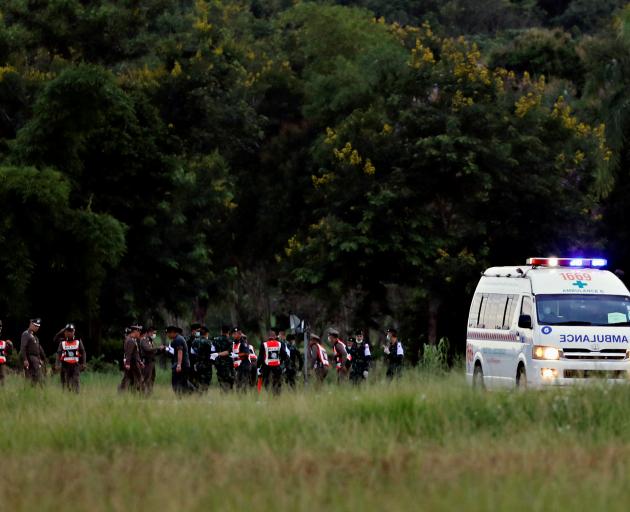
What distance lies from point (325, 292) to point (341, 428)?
34.1 meters

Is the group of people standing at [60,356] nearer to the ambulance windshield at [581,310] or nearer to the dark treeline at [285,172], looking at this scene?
the ambulance windshield at [581,310]

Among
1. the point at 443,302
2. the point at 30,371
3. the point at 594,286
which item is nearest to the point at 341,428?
the point at 594,286

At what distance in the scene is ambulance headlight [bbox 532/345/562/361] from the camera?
2570cm

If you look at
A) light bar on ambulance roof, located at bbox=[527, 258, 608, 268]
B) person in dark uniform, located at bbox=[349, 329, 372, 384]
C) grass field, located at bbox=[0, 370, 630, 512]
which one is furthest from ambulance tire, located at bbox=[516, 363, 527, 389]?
person in dark uniform, located at bbox=[349, 329, 372, 384]

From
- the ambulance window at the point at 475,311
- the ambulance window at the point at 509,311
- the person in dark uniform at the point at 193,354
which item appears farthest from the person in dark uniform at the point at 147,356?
the ambulance window at the point at 509,311

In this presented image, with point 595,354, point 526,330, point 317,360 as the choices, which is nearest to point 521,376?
point 526,330

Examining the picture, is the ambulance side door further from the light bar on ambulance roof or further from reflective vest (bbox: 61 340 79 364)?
reflective vest (bbox: 61 340 79 364)

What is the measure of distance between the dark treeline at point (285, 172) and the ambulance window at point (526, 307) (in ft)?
73.8

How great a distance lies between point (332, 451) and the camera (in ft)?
52.6

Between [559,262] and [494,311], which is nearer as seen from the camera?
[559,262]

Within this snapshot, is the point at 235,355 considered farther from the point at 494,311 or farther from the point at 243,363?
the point at 494,311

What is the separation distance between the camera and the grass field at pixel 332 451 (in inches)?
496

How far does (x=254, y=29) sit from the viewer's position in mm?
84500

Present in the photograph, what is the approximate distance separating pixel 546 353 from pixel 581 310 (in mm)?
1130
